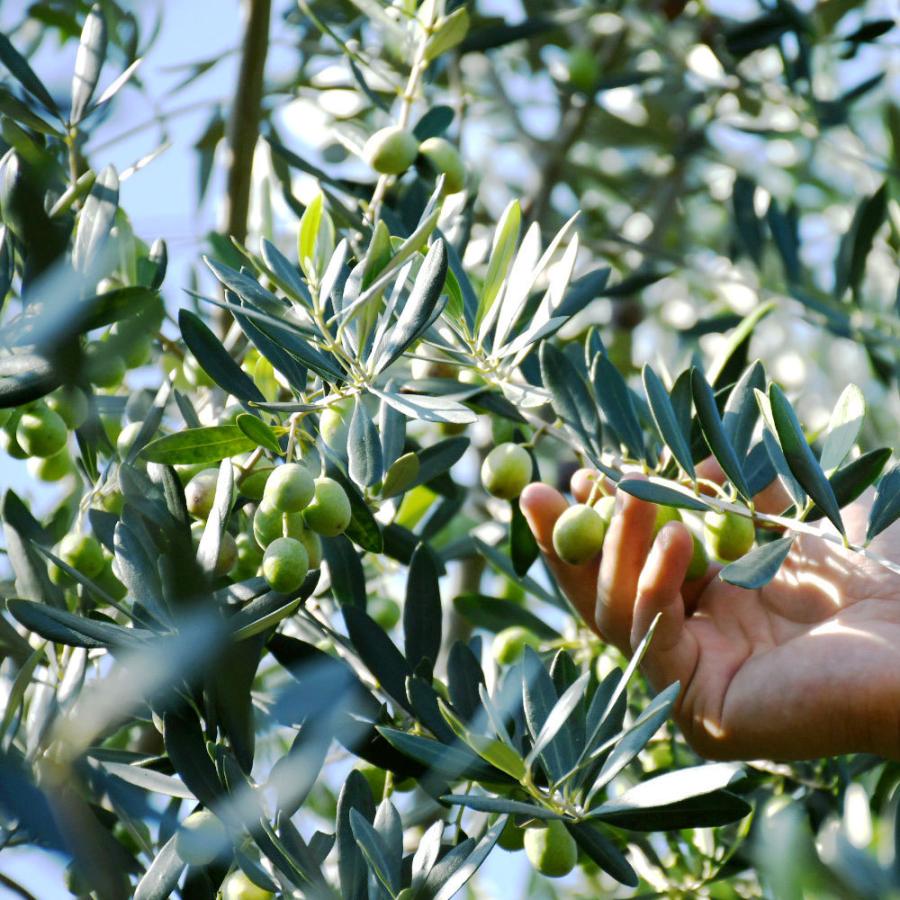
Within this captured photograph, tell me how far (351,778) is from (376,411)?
0.37 m

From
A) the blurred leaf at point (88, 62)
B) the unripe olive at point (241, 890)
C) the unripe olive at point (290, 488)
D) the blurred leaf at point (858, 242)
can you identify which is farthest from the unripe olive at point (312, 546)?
the blurred leaf at point (858, 242)

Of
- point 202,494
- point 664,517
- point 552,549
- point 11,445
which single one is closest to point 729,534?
point 664,517

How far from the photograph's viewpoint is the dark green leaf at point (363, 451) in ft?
3.35

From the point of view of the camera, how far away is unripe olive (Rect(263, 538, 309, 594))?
3.36 ft

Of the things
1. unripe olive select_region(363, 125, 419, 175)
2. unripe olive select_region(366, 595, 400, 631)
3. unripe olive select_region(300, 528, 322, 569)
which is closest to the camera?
unripe olive select_region(300, 528, 322, 569)

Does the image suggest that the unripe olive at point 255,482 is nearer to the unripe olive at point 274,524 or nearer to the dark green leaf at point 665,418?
the unripe olive at point 274,524

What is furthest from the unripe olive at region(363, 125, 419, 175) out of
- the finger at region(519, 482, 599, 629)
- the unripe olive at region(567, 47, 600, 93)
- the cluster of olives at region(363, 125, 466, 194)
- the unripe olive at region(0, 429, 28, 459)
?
the unripe olive at region(567, 47, 600, 93)

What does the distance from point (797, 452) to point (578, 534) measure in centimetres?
33

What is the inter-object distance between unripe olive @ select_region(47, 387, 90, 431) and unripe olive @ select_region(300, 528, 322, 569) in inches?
11.7

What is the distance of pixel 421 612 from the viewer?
1271mm

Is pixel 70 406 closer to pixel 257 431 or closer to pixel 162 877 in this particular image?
pixel 257 431

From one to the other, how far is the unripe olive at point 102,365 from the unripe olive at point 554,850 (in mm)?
591

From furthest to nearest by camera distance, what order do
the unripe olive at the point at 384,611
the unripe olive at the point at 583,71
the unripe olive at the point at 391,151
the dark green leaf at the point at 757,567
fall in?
the unripe olive at the point at 583,71 → the unripe olive at the point at 384,611 → the unripe olive at the point at 391,151 → the dark green leaf at the point at 757,567

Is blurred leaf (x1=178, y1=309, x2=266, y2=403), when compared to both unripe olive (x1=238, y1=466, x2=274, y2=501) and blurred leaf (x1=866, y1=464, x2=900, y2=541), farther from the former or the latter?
blurred leaf (x1=866, y1=464, x2=900, y2=541)
